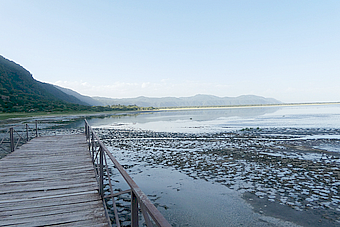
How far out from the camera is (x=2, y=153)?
15.9 metres

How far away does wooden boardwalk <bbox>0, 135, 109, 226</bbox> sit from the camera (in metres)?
4.79

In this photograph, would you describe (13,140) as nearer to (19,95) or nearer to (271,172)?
(271,172)

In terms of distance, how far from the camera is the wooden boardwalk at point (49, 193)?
4.79 m

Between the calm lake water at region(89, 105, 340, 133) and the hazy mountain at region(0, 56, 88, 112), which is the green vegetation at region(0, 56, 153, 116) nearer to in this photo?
the hazy mountain at region(0, 56, 88, 112)

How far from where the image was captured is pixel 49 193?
20.2 ft

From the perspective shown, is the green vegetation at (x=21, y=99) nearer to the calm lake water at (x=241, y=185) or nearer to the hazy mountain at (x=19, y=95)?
the hazy mountain at (x=19, y=95)

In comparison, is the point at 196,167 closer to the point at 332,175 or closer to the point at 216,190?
the point at 216,190

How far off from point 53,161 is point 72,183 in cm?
356

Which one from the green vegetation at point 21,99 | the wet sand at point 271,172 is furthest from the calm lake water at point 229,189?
the green vegetation at point 21,99

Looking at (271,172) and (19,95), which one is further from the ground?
(19,95)

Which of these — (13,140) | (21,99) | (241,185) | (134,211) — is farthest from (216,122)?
(21,99)

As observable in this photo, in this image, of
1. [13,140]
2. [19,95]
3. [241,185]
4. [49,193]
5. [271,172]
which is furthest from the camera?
[19,95]

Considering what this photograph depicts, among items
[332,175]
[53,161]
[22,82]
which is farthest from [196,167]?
[22,82]

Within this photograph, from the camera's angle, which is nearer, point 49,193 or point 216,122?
point 49,193
